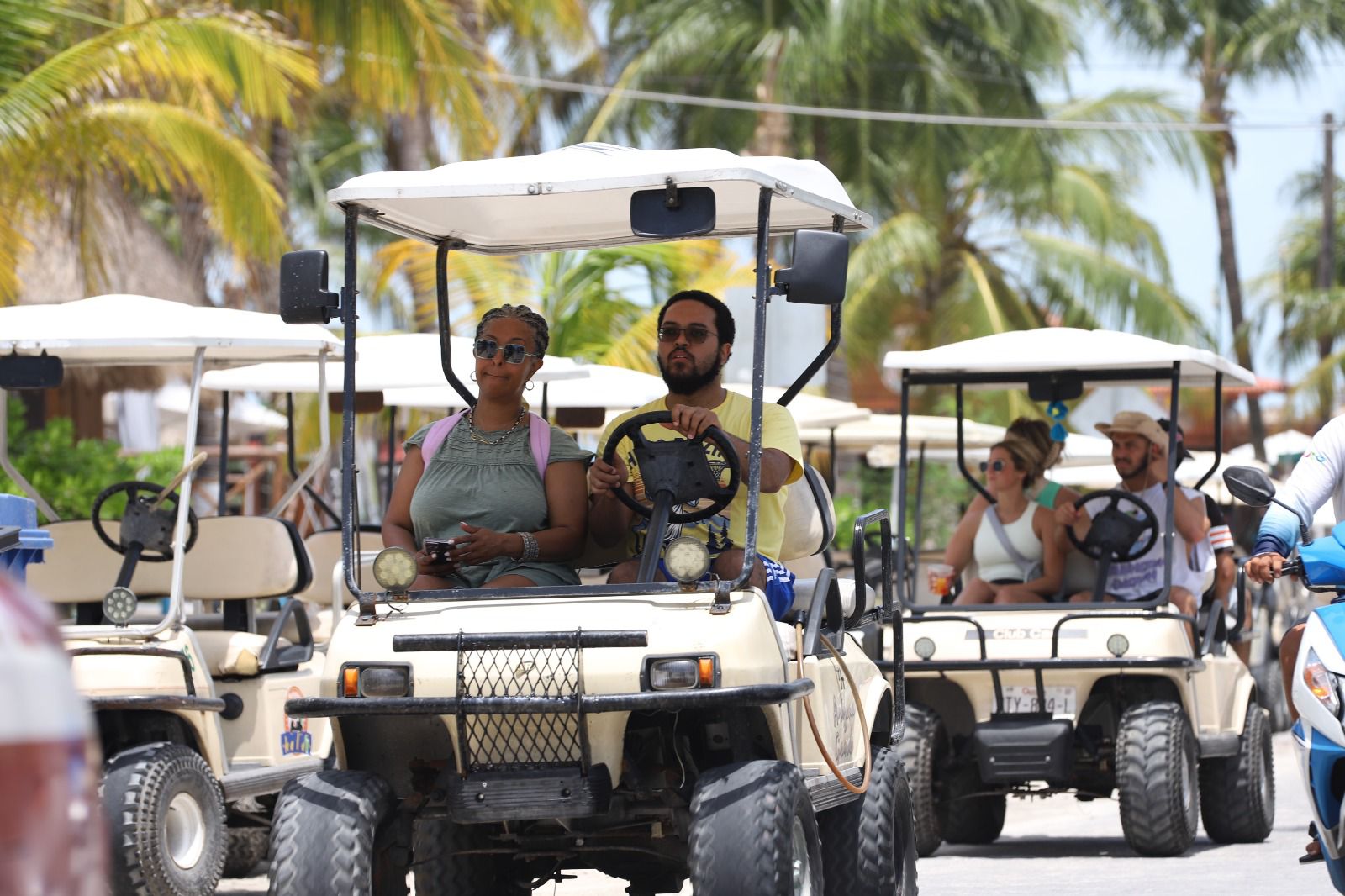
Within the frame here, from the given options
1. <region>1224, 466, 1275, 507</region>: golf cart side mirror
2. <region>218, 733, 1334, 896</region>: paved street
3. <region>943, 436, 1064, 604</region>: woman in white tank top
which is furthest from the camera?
<region>943, 436, 1064, 604</region>: woman in white tank top

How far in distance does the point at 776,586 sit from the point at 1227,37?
114 ft

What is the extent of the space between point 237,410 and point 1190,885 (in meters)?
23.8

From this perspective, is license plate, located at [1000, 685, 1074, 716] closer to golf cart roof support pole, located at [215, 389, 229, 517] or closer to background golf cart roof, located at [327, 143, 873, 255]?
background golf cart roof, located at [327, 143, 873, 255]

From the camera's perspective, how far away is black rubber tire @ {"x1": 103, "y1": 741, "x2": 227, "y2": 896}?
7.00m

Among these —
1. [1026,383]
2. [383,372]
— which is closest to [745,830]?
[383,372]

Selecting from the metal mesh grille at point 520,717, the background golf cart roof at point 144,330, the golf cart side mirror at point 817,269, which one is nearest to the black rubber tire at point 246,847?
the background golf cart roof at point 144,330

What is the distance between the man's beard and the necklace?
44 centimetres

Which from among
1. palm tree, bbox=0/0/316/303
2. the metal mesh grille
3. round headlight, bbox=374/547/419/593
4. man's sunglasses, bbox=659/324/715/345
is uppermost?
palm tree, bbox=0/0/316/303

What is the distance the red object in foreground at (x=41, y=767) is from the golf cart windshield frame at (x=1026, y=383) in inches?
290

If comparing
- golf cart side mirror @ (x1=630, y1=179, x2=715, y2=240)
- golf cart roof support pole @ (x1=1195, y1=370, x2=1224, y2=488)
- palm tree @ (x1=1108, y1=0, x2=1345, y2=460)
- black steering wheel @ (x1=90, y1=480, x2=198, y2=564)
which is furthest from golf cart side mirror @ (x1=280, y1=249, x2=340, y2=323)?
palm tree @ (x1=1108, y1=0, x2=1345, y2=460)

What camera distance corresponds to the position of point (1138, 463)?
413 inches

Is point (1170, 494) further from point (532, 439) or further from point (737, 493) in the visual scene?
point (532, 439)

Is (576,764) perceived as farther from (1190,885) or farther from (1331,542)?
(1190,885)

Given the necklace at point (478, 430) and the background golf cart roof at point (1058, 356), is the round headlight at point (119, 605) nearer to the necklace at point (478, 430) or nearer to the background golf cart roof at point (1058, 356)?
the necklace at point (478, 430)
